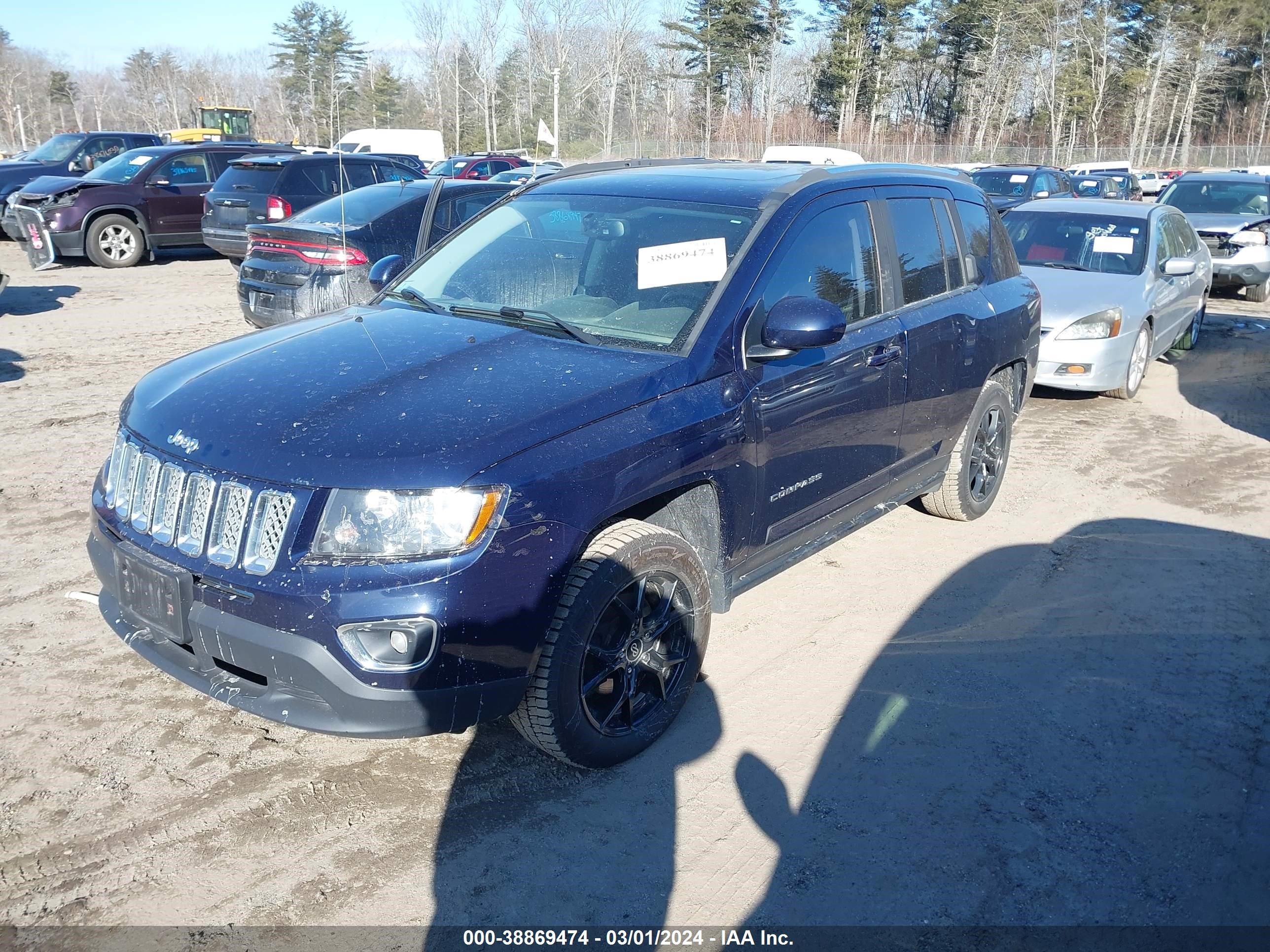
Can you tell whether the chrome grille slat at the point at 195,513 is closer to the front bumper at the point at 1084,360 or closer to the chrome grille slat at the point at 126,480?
the chrome grille slat at the point at 126,480

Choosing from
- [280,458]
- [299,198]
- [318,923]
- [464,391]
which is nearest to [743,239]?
[464,391]

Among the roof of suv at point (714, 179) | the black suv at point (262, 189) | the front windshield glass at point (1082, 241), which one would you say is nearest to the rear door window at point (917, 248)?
the roof of suv at point (714, 179)

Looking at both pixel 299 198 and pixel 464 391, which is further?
pixel 299 198

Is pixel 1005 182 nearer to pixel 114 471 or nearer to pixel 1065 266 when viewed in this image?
pixel 1065 266

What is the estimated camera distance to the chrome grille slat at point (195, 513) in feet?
10.2

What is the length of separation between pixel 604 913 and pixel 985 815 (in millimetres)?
1330

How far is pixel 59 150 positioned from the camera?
20.9 meters

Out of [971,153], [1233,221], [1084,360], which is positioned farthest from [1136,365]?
[971,153]

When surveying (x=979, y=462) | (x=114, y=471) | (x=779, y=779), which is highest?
(x=114, y=471)

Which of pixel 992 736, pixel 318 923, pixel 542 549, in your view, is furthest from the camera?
pixel 992 736

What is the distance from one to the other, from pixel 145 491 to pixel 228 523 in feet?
1.65

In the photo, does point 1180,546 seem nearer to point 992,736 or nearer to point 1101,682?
point 1101,682

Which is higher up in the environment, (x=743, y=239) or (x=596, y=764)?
(x=743, y=239)

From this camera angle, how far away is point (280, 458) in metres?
3.01
